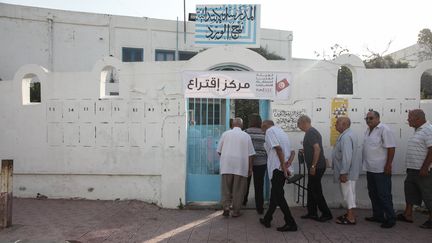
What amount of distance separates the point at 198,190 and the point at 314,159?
2.42m

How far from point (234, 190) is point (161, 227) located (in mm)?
1349

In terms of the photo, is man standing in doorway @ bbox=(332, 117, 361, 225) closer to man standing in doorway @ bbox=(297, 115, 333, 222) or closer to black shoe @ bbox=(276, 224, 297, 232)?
man standing in doorway @ bbox=(297, 115, 333, 222)

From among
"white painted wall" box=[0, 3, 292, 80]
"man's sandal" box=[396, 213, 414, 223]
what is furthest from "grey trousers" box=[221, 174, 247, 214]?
"white painted wall" box=[0, 3, 292, 80]

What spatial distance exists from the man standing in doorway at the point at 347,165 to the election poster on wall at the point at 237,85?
1475 millimetres

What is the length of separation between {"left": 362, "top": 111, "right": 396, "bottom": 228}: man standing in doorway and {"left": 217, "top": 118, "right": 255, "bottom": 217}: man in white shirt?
6.17 feet

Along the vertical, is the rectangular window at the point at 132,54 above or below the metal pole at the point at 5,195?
above

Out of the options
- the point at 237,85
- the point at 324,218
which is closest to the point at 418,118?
the point at 324,218

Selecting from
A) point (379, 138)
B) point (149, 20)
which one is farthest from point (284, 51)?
point (379, 138)

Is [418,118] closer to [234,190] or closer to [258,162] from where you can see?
[258,162]

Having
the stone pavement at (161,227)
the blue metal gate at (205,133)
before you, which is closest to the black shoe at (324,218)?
the stone pavement at (161,227)

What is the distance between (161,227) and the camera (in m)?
6.25

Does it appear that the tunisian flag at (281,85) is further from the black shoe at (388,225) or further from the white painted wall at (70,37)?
the white painted wall at (70,37)

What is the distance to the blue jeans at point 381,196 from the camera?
6.16m

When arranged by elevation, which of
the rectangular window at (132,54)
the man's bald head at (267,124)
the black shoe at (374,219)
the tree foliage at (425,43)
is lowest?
the black shoe at (374,219)
